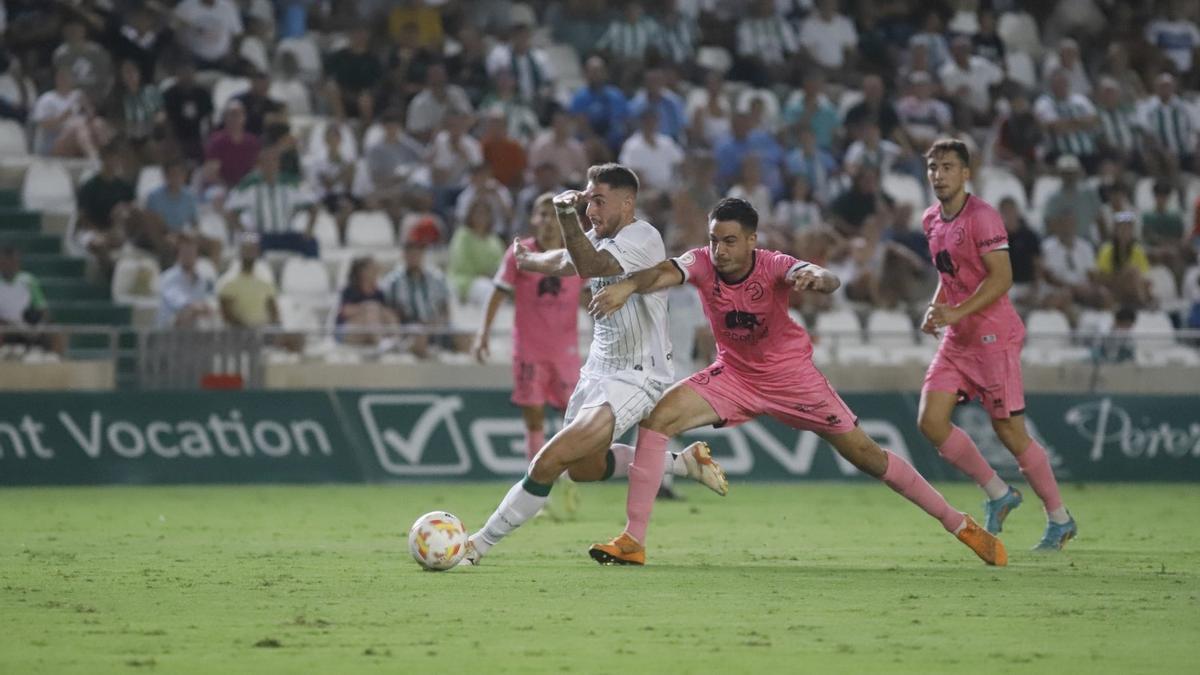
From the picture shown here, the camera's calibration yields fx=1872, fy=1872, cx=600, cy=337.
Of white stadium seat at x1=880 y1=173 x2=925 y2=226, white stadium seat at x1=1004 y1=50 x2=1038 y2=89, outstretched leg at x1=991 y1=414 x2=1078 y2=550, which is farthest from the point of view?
white stadium seat at x1=1004 y1=50 x2=1038 y2=89

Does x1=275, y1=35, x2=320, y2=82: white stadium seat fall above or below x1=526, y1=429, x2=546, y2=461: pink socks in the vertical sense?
above

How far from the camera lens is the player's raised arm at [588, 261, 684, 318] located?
10.3 metres

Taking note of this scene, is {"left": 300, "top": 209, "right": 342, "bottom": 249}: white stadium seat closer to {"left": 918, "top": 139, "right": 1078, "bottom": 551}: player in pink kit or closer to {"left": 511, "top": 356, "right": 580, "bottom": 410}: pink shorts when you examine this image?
{"left": 511, "top": 356, "right": 580, "bottom": 410}: pink shorts

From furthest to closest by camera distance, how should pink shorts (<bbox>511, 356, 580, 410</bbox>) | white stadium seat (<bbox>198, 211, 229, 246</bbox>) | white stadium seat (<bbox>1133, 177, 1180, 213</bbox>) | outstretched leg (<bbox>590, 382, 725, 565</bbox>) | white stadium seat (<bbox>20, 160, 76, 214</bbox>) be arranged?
1. white stadium seat (<bbox>1133, 177, 1180, 213</bbox>)
2. white stadium seat (<bbox>20, 160, 76, 214</bbox>)
3. white stadium seat (<bbox>198, 211, 229, 246</bbox>)
4. pink shorts (<bbox>511, 356, 580, 410</bbox>)
5. outstretched leg (<bbox>590, 382, 725, 565</bbox>)

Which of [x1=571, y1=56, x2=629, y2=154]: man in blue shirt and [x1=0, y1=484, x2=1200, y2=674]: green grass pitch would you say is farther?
[x1=571, y1=56, x2=629, y2=154]: man in blue shirt

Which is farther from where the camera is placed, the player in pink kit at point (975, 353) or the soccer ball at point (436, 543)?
the player in pink kit at point (975, 353)

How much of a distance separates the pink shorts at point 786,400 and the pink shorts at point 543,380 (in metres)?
4.56

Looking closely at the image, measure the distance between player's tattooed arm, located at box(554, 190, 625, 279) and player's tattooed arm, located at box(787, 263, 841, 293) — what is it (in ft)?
3.26

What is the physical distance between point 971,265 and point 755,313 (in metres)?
1.90

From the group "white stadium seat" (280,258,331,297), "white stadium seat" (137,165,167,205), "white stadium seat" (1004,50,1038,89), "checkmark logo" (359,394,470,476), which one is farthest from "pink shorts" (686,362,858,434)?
"white stadium seat" (1004,50,1038,89)

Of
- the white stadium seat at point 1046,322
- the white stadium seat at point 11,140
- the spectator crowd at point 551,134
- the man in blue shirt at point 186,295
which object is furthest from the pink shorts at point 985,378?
the white stadium seat at point 11,140

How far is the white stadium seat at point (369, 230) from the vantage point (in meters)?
22.2

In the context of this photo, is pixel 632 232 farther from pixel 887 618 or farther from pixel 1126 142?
pixel 1126 142

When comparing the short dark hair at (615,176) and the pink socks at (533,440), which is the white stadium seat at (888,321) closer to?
the pink socks at (533,440)
